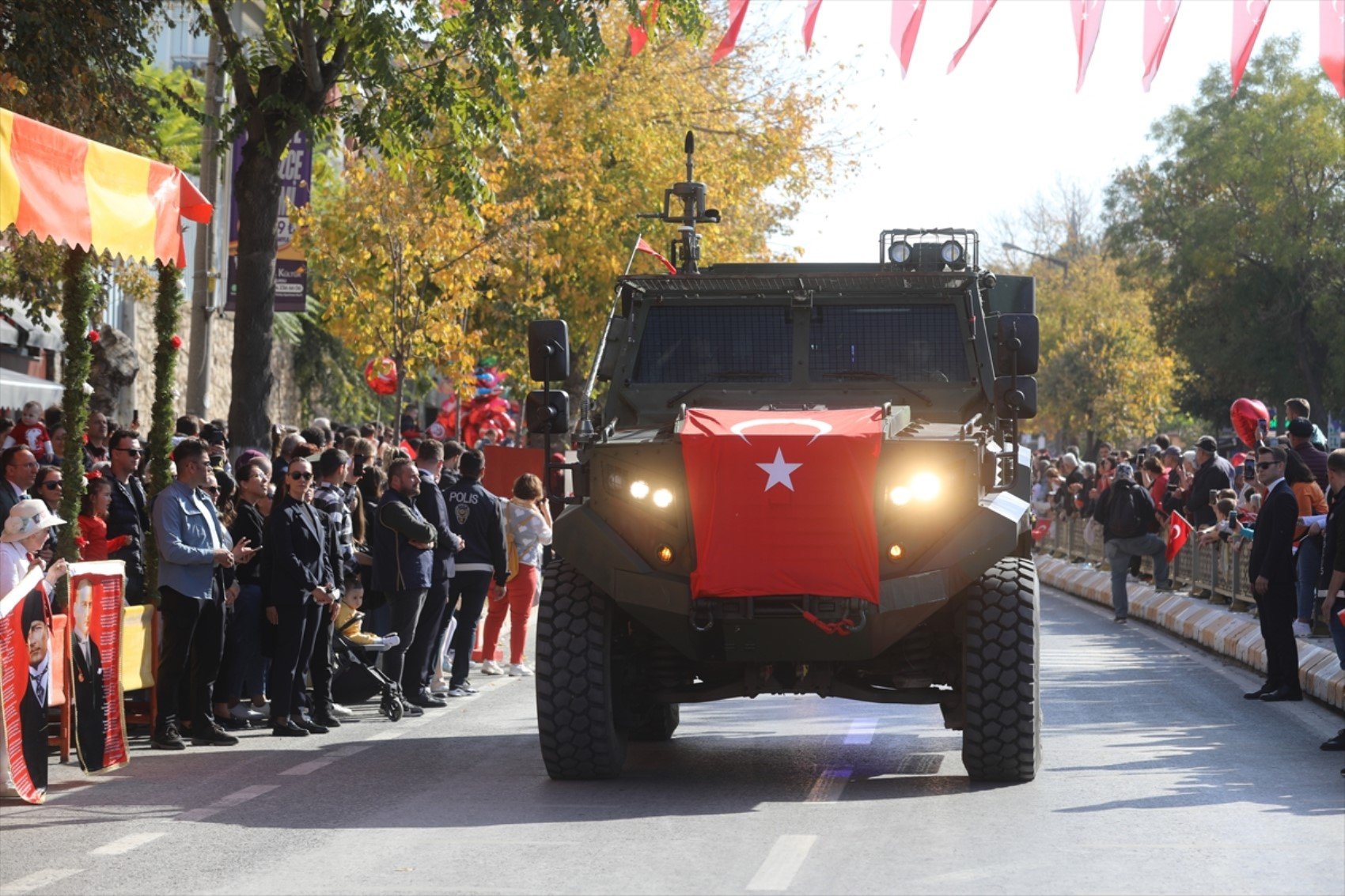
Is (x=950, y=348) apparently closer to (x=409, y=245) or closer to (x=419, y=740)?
(x=419, y=740)

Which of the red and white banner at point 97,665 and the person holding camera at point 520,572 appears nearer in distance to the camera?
the red and white banner at point 97,665

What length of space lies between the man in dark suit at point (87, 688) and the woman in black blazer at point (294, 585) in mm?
1792

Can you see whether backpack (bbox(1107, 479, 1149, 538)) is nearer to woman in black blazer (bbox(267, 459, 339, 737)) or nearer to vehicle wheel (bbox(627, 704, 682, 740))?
vehicle wheel (bbox(627, 704, 682, 740))

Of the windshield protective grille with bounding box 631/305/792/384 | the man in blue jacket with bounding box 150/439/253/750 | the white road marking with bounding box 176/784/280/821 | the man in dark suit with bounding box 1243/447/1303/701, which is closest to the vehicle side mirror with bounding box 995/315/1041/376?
the windshield protective grille with bounding box 631/305/792/384

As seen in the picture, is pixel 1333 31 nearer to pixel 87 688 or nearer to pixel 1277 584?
pixel 1277 584

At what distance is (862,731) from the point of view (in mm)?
13047

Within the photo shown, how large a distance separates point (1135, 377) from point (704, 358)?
51.8 m

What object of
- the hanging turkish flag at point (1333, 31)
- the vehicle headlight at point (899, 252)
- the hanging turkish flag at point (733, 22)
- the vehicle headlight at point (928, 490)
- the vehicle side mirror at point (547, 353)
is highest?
the hanging turkish flag at point (733, 22)

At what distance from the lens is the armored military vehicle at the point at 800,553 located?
391 inches

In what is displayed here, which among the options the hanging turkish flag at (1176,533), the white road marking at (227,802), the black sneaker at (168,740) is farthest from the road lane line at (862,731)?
the hanging turkish flag at (1176,533)

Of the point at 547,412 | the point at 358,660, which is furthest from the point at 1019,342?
the point at 358,660

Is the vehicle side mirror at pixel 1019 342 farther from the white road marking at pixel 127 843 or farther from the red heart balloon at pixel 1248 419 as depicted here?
the red heart balloon at pixel 1248 419

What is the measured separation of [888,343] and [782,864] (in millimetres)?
4484

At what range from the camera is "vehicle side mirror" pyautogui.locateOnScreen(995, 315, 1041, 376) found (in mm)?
10898
